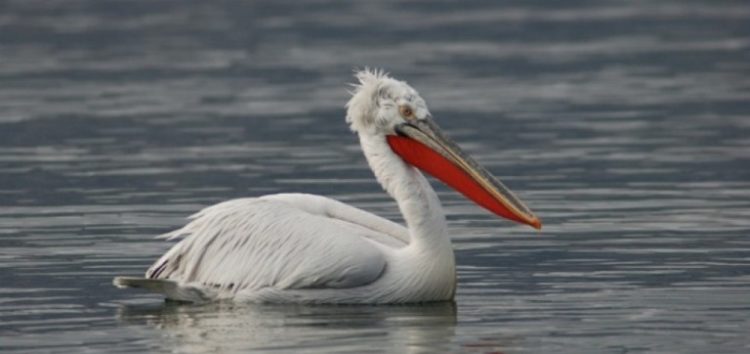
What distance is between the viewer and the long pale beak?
977 cm

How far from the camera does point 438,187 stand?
14.4 meters

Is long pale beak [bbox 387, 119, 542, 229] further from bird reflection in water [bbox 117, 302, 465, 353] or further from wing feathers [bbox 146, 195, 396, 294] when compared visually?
bird reflection in water [bbox 117, 302, 465, 353]

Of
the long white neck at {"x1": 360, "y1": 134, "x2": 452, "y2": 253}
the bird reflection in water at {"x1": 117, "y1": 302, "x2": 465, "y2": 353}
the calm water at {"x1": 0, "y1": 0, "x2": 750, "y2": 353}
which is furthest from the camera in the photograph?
the long white neck at {"x1": 360, "y1": 134, "x2": 452, "y2": 253}

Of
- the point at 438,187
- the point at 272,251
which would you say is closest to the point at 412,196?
the point at 272,251

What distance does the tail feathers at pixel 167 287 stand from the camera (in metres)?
9.69

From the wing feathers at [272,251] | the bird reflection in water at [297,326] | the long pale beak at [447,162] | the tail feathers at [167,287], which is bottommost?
the bird reflection in water at [297,326]

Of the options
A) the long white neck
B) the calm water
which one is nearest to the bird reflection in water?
the calm water

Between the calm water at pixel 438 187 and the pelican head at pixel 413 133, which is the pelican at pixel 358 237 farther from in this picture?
the calm water at pixel 438 187

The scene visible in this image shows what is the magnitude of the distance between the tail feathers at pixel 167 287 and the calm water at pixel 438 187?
0.08 meters

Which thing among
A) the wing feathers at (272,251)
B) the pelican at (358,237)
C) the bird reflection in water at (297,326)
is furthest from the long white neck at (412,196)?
the bird reflection in water at (297,326)

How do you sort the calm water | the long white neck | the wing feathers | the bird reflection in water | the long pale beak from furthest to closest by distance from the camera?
the long pale beak
the long white neck
the wing feathers
the calm water
the bird reflection in water

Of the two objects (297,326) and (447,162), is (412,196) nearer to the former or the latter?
(447,162)

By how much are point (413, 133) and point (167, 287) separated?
1351mm

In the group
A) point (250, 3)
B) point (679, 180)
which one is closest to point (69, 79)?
point (679, 180)
